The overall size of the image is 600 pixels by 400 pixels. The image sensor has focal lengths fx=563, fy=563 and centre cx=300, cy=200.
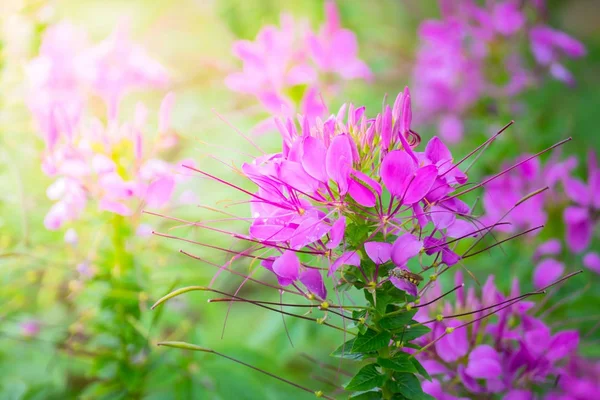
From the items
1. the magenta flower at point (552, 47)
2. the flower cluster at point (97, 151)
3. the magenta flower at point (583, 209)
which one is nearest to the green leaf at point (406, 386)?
the flower cluster at point (97, 151)

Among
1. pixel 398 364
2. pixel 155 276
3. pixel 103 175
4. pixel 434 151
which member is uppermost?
pixel 434 151

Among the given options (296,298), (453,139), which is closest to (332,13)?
(453,139)

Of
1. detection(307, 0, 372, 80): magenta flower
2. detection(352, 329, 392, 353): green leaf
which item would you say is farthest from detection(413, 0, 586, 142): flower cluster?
detection(352, 329, 392, 353): green leaf

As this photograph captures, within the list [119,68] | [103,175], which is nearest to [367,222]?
[103,175]

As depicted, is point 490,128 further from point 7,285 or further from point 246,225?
point 7,285

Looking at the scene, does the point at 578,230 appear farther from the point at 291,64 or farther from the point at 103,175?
the point at 103,175

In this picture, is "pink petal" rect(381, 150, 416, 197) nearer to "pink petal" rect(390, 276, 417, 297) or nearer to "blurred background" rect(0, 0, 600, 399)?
"pink petal" rect(390, 276, 417, 297)

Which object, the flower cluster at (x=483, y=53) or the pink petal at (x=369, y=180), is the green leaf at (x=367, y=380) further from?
the flower cluster at (x=483, y=53)
